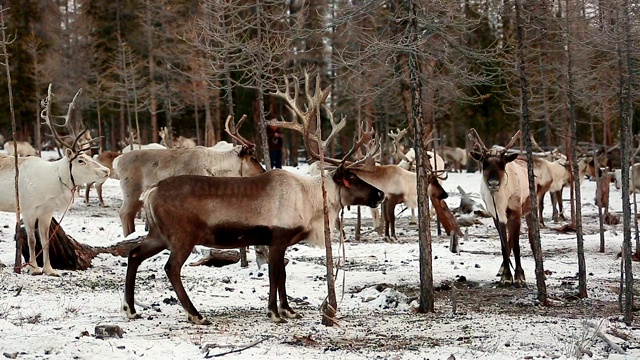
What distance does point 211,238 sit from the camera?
880 cm

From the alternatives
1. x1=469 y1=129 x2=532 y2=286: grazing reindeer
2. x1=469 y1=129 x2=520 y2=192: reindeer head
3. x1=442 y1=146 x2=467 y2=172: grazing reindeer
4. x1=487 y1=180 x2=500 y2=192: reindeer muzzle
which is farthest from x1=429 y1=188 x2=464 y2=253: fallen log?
x1=442 y1=146 x2=467 y2=172: grazing reindeer

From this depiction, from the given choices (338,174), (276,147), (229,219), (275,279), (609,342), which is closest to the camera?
(609,342)

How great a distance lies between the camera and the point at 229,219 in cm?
881

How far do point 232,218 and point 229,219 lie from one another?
4cm

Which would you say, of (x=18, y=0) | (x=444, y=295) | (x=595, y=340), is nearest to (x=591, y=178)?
(x=444, y=295)

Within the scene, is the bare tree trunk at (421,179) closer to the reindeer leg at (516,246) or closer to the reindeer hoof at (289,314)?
the reindeer hoof at (289,314)

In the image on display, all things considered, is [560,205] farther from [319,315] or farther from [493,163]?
[319,315]

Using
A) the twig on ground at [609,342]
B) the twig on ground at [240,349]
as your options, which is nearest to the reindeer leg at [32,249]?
the twig on ground at [240,349]

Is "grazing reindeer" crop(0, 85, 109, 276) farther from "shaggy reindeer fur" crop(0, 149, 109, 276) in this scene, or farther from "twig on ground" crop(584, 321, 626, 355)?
"twig on ground" crop(584, 321, 626, 355)

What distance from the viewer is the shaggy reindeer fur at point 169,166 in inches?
575

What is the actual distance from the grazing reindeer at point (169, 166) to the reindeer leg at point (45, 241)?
2.99m

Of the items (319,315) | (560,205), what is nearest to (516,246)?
(319,315)

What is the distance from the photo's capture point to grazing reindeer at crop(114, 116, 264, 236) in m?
14.6

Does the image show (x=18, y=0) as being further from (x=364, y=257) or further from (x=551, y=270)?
(x=551, y=270)
